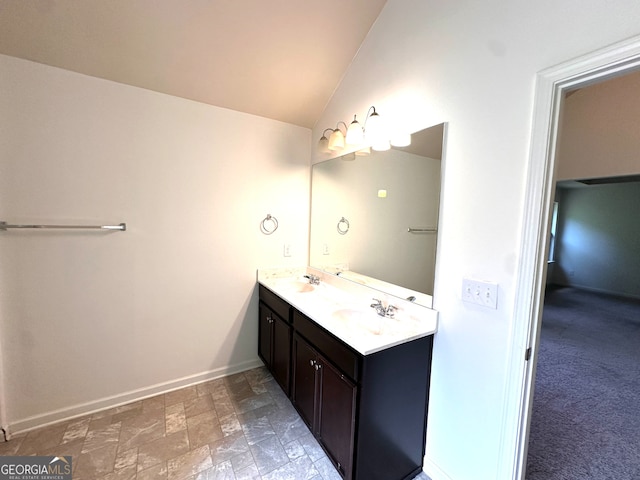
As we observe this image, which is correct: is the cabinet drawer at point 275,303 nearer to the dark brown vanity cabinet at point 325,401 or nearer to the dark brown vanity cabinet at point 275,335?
the dark brown vanity cabinet at point 275,335

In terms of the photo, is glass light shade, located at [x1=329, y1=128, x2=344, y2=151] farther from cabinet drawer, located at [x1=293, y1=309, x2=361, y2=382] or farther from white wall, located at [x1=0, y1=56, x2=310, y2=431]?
cabinet drawer, located at [x1=293, y1=309, x2=361, y2=382]

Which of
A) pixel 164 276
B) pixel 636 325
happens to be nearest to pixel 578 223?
pixel 636 325

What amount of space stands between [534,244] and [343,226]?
148 centimetres

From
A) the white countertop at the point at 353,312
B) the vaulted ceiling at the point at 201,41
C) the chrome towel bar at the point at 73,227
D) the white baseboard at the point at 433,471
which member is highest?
the vaulted ceiling at the point at 201,41

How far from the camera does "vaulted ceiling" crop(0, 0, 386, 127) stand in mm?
1480

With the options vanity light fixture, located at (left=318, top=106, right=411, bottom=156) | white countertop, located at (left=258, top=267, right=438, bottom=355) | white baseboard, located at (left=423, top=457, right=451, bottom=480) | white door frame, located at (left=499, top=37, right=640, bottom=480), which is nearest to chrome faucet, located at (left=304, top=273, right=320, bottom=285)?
white countertop, located at (left=258, top=267, right=438, bottom=355)

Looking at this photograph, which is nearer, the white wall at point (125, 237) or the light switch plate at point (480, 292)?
the light switch plate at point (480, 292)

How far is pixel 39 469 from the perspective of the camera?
147cm

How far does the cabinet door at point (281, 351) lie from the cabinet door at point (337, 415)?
465 millimetres

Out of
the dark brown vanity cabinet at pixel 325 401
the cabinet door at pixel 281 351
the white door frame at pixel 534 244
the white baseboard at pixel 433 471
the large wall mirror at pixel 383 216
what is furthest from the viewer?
the cabinet door at pixel 281 351

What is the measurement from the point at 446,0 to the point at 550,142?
1.00 meters

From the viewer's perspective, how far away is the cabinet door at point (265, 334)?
225cm

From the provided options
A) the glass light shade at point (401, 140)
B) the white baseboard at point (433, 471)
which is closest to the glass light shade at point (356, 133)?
the glass light shade at point (401, 140)

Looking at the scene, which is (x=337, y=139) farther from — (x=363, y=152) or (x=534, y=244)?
(x=534, y=244)
